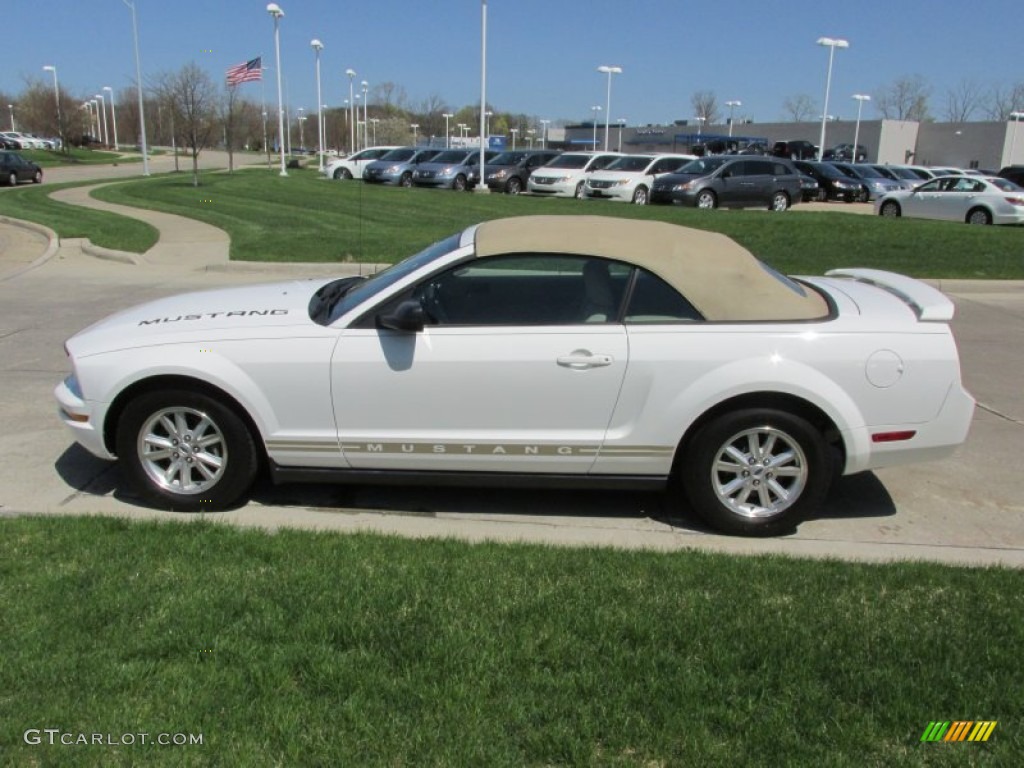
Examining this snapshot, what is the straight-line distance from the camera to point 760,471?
436 cm

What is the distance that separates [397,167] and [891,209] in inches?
688

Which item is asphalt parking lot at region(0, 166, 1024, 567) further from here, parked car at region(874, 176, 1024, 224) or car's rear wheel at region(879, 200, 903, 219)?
car's rear wheel at region(879, 200, 903, 219)

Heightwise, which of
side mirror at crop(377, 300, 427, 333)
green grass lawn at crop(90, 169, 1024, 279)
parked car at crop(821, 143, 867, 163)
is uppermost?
parked car at crop(821, 143, 867, 163)

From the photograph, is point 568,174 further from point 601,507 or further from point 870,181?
point 601,507

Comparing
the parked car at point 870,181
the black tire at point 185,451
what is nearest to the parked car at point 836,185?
the parked car at point 870,181

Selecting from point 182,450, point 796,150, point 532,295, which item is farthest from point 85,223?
point 796,150

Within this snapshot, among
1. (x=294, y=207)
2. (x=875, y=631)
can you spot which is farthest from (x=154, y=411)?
(x=294, y=207)

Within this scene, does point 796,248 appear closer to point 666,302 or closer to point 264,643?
point 666,302

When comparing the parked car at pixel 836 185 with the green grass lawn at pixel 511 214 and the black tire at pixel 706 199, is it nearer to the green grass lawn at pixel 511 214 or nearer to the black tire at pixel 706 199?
the black tire at pixel 706 199

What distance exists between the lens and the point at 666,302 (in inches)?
173

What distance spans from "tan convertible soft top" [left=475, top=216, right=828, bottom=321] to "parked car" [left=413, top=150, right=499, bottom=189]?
2709cm

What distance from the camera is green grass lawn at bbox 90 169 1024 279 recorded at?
1400 centimetres

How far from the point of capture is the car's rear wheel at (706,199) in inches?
916

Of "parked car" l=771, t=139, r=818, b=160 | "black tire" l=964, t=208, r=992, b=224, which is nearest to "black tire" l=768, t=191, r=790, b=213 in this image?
"black tire" l=964, t=208, r=992, b=224
